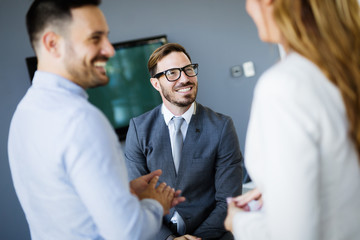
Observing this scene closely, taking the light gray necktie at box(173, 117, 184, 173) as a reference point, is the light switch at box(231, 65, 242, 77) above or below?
above

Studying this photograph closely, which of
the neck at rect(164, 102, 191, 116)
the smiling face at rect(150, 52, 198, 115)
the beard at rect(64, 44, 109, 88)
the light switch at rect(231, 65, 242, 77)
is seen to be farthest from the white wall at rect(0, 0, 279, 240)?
the beard at rect(64, 44, 109, 88)

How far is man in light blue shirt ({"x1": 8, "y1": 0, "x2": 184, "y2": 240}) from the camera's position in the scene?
0.88 metres

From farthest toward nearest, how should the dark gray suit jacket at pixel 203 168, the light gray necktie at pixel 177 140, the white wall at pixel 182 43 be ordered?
the white wall at pixel 182 43 < the light gray necktie at pixel 177 140 < the dark gray suit jacket at pixel 203 168

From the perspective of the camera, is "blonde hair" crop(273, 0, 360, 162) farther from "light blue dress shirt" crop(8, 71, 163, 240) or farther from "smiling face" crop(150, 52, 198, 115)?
"smiling face" crop(150, 52, 198, 115)

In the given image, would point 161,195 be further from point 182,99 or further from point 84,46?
point 182,99

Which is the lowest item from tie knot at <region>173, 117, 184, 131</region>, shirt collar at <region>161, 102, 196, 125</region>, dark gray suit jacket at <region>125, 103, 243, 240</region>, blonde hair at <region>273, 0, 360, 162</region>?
dark gray suit jacket at <region>125, 103, 243, 240</region>

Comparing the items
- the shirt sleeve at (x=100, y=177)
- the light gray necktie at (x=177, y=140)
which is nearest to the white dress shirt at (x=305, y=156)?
the shirt sleeve at (x=100, y=177)

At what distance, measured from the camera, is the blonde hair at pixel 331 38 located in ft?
2.55

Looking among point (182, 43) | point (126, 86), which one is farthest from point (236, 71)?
point (126, 86)

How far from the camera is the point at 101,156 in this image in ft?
2.90

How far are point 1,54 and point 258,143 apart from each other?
3.12 m

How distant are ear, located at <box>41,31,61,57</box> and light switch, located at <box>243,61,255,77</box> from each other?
3.46m

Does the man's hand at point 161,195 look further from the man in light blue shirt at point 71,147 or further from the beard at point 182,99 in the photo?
the beard at point 182,99

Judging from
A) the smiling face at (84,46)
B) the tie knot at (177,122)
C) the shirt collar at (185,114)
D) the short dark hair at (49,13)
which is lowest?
the tie knot at (177,122)
